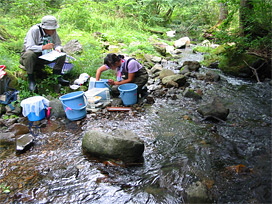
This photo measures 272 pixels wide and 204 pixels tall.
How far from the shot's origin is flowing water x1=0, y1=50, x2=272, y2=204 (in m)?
2.50

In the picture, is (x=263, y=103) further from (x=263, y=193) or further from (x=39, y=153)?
(x=39, y=153)

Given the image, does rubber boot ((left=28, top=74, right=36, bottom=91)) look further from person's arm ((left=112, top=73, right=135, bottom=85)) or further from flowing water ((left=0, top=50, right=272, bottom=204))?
person's arm ((left=112, top=73, right=135, bottom=85))

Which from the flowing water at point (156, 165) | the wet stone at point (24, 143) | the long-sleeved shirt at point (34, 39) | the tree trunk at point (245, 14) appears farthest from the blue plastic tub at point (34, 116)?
the tree trunk at point (245, 14)

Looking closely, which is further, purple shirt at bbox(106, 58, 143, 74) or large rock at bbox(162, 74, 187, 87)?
large rock at bbox(162, 74, 187, 87)

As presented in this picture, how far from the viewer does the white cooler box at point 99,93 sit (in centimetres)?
493

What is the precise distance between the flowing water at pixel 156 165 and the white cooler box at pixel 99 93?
58cm

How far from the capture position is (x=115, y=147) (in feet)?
9.93

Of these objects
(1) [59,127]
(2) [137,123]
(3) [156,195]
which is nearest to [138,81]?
(2) [137,123]

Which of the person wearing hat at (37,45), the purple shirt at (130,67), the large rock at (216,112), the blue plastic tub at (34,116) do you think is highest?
the person wearing hat at (37,45)

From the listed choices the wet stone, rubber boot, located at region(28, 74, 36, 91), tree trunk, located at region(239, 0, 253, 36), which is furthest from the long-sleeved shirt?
tree trunk, located at region(239, 0, 253, 36)

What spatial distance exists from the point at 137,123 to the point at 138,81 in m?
1.41

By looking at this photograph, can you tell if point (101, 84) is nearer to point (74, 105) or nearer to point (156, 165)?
point (74, 105)

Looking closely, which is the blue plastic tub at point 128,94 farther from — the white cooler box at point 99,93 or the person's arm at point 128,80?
the white cooler box at point 99,93

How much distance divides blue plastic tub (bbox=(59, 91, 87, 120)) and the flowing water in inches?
6.0
